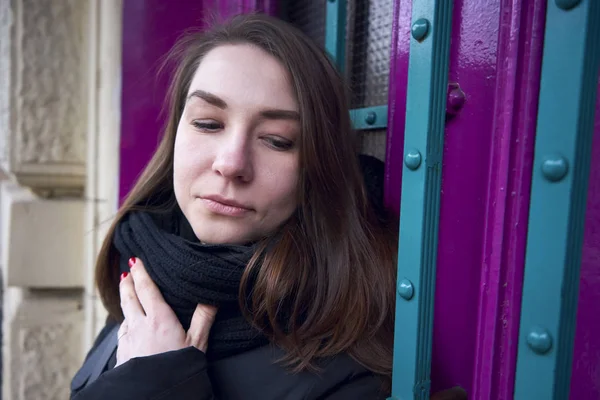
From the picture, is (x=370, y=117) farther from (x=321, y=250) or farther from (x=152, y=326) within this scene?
(x=152, y=326)

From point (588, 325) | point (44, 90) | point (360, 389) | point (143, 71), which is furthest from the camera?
point (44, 90)

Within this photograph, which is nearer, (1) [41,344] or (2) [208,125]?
(2) [208,125]

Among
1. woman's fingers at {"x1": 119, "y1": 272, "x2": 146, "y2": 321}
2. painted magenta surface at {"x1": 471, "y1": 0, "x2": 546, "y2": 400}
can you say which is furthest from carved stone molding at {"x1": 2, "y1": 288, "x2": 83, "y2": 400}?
painted magenta surface at {"x1": 471, "y1": 0, "x2": 546, "y2": 400}

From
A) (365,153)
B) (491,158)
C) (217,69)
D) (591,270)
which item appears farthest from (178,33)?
(591,270)

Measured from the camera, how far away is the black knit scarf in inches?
35.8

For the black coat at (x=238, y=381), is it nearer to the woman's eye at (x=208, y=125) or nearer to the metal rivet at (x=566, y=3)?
the woman's eye at (x=208, y=125)

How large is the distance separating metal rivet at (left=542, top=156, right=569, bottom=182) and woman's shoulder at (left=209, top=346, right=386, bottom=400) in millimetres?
513

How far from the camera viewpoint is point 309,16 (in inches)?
56.0

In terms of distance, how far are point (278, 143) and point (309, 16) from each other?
25.7 inches

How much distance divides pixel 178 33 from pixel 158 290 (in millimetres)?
1018

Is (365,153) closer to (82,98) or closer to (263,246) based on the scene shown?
(263,246)

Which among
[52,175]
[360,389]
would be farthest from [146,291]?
[52,175]

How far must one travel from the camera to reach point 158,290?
1.02 metres

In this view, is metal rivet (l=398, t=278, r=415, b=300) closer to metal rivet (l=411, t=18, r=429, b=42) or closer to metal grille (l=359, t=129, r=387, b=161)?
metal rivet (l=411, t=18, r=429, b=42)
